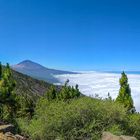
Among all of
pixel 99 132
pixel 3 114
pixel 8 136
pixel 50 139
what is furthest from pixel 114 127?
pixel 3 114

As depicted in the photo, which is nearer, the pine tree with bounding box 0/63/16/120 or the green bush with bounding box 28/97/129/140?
the green bush with bounding box 28/97/129/140

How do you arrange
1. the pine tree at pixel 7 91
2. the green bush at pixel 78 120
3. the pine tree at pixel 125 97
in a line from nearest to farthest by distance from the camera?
the green bush at pixel 78 120 < the pine tree at pixel 7 91 < the pine tree at pixel 125 97

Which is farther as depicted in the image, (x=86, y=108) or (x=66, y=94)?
(x=66, y=94)

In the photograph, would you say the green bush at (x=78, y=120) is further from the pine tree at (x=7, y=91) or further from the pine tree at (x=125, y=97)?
the pine tree at (x=125, y=97)

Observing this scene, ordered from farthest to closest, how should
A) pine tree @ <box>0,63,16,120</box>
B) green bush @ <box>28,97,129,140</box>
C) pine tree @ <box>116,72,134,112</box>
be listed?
pine tree @ <box>116,72,134,112</box> < pine tree @ <box>0,63,16,120</box> < green bush @ <box>28,97,129,140</box>

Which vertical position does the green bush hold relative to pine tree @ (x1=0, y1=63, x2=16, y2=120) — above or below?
below

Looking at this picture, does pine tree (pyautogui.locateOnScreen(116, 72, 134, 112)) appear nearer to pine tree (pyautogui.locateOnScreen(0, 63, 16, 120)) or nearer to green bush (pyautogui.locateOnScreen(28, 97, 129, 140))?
pine tree (pyautogui.locateOnScreen(0, 63, 16, 120))

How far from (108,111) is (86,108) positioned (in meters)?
2.99

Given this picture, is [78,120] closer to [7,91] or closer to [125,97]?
[7,91]

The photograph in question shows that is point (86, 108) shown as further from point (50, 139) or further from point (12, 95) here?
point (12, 95)

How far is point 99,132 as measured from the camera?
148 feet

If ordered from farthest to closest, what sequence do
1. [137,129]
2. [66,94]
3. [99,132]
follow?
[66,94] → [137,129] → [99,132]

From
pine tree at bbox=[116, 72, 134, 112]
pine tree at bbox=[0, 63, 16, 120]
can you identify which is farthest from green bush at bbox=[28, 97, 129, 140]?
pine tree at bbox=[116, 72, 134, 112]

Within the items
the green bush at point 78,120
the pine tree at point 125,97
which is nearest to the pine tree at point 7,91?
the green bush at point 78,120
